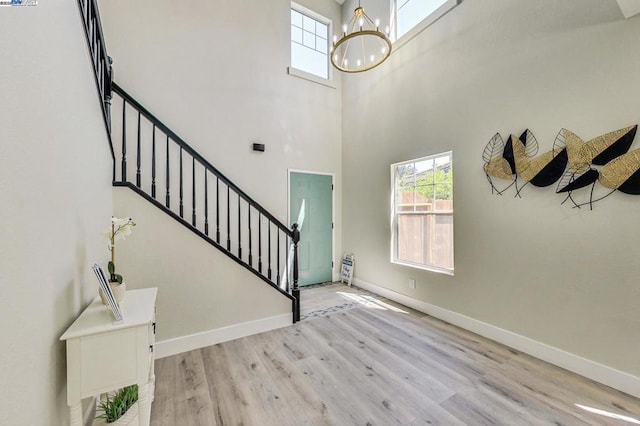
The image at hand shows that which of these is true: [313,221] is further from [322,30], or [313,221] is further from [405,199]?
[322,30]

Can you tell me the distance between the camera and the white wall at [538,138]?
2.03 metres

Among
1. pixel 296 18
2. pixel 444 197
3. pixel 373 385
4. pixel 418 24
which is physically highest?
pixel 296 18

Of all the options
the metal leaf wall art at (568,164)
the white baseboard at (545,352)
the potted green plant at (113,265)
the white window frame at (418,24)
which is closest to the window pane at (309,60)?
the white window frame at (418,24)

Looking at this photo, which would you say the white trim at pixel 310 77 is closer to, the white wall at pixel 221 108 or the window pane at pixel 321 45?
the white wall at pixel 221 108

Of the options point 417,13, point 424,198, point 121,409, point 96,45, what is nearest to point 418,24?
point 417,13

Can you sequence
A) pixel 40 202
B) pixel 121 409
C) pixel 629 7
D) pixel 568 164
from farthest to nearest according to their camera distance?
pixel 568 164
pixel 629 7
pixel 121 409
pixel 40 202

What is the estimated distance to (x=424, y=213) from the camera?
11.9ft

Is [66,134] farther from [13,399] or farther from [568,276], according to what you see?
[568,276]

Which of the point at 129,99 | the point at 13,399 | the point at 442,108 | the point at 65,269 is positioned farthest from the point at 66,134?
the point at 442,108

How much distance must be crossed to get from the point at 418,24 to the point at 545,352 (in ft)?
13.5

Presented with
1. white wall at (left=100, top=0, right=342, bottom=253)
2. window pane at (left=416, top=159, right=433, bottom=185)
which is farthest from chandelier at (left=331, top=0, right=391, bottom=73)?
window pane at (left=416, top=159, right=433, bottom=185)

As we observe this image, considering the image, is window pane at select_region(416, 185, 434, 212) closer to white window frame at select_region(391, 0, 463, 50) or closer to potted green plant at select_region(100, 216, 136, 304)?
white window frame at select_region(391, 0, 463, 50)

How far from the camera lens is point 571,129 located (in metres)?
2.26

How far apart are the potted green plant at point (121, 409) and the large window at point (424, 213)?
327 centimetres
